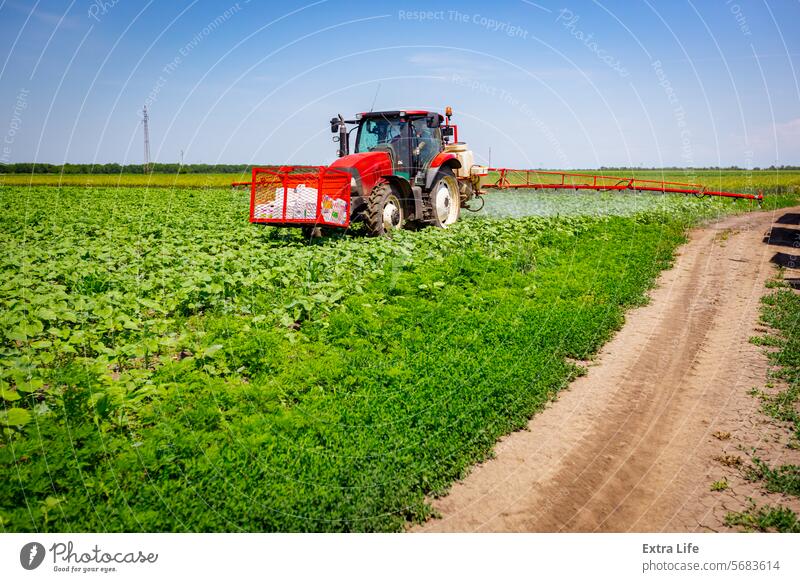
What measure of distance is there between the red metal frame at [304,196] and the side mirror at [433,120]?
14.4 feet

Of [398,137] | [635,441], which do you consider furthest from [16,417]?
[398,137]

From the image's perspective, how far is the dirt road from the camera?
180 inches

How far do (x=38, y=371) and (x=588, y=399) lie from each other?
20.3ft

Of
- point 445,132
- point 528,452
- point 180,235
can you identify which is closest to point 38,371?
point 528,452

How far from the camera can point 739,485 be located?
4945 millimetres

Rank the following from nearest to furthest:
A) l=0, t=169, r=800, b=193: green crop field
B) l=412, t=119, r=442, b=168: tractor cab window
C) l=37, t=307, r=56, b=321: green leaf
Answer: l=37, t=307, r=56, b=321: green leaf < l=412, t=119, r=442, b=168: tractor cab window < l=0, t=169, r=800, b=193: green crop field

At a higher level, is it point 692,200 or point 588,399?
point 692,200

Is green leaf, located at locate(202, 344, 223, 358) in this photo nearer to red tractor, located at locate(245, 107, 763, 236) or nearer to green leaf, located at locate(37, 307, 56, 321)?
green leaf, located at locate(37, 307, 56, 321)

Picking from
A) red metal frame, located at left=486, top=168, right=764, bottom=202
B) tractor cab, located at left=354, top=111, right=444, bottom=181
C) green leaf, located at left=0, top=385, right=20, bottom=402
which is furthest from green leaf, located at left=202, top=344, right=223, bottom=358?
red metal frame, located at left=486, top=168, right=764, bottom=202

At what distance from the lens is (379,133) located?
16.2 m

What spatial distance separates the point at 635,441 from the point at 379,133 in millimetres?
12590

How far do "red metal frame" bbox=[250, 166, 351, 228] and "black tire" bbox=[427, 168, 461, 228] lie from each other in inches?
152

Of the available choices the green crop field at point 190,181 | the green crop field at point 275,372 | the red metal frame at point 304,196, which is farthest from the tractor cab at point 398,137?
the green crop field at point 190,181

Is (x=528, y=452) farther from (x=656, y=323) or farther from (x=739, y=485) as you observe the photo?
(x=656, y=323)
